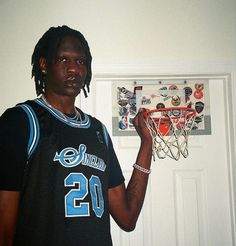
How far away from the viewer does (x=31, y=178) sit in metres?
0.98

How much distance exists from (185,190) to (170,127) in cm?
48

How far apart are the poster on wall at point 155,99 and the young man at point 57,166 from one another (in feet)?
1.48

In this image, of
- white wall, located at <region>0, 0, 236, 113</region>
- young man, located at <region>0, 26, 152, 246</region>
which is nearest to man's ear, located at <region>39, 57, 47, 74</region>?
young man, located at <region>0, 26, 152, 246</region>

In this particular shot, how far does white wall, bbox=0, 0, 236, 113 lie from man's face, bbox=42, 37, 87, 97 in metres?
0.48

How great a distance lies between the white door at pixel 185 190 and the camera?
67.1 inches

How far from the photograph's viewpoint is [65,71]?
1.19 meters

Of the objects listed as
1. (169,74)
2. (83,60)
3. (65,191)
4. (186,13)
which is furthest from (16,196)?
(186,13)

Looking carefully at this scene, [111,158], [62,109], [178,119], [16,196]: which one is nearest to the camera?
[16,196]

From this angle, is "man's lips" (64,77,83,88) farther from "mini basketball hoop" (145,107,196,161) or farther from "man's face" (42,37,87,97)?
"mini basketball hoop" (145,107,196,161)

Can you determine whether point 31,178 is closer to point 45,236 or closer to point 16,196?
point 16,196

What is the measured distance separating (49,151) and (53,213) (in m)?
0.26

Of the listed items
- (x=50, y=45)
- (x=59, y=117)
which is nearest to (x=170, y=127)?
(x=59, y=117)

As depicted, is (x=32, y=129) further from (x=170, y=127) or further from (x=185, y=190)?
(x=185, y=190)

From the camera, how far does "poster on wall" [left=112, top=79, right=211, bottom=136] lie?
5.88 ft
